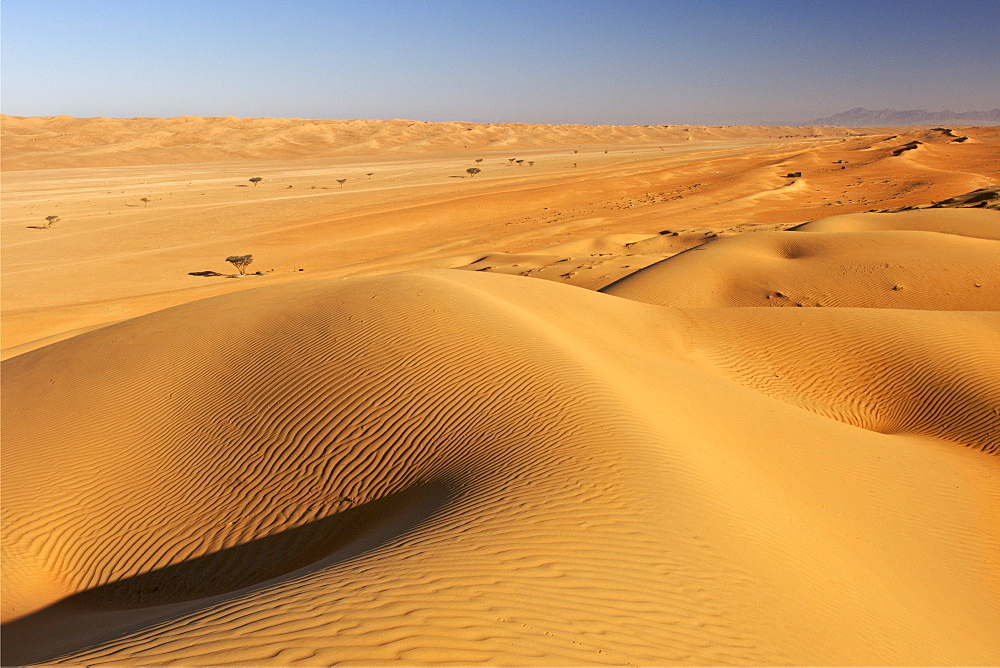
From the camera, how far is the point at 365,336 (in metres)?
9.80

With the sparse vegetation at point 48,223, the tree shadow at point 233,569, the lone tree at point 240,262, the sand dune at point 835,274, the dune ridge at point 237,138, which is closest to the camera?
the tree shadow at point 233,569

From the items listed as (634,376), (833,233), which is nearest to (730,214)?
(833,233)

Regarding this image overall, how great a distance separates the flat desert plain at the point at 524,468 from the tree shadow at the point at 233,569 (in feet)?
0.11

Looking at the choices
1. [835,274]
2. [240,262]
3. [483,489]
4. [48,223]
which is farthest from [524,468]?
[48,223]

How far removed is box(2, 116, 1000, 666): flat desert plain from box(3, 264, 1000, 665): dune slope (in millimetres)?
35

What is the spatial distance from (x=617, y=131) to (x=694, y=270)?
151m

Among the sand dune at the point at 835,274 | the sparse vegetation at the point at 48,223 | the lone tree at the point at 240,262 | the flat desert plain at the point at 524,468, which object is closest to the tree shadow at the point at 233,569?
the flat desert plain at the point at 524,468

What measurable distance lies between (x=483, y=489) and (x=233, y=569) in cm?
258

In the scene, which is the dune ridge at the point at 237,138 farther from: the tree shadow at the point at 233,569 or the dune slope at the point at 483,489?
the tree shadow at the point at 233,569

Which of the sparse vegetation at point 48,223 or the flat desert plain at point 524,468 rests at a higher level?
the flat desert plain at point 524,468

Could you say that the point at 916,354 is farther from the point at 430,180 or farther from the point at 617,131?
the point at 617,131

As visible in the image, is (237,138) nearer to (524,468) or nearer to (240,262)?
(240,262)

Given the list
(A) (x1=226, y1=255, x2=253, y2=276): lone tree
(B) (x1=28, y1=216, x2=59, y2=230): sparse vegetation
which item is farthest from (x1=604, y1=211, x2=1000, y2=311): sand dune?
(B) (x1=28, y1=216, x2=59, y2=230): sparse vegetation

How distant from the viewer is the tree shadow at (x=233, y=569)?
558 cm
